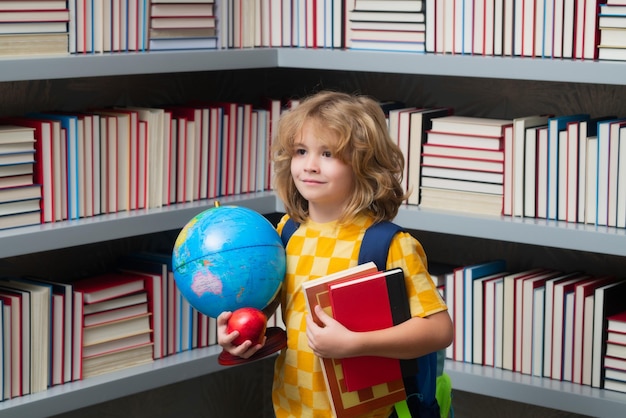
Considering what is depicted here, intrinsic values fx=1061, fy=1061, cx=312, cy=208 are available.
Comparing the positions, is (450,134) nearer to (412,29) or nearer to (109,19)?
(412,29)

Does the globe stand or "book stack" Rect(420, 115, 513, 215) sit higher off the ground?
"book stack" Rect(420, 115, 513, 215)

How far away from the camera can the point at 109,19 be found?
294cm

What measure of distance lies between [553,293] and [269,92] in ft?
4.46

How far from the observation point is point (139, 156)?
307 cm

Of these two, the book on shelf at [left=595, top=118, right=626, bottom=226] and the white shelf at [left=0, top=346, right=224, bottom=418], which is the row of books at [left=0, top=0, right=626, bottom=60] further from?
the white shelf at [left=0, top=346, right=224, bottom=418]

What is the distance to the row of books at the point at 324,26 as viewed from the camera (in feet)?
9.11

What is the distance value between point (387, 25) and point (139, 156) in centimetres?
82

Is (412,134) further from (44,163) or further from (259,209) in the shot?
(44,163)

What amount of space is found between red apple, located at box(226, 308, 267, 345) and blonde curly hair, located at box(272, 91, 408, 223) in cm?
29

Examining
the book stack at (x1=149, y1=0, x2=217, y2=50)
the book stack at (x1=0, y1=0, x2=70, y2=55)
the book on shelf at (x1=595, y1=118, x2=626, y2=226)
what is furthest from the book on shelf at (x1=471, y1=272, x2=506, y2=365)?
the book stack at (x1=0, y1=0, x2=70, y2=55)

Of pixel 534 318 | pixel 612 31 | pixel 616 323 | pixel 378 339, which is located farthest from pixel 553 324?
pixel 378 339

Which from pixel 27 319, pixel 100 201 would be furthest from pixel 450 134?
pixel 27 319

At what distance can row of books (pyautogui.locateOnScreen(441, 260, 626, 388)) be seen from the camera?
290cm

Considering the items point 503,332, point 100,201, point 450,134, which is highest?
point 450,134
